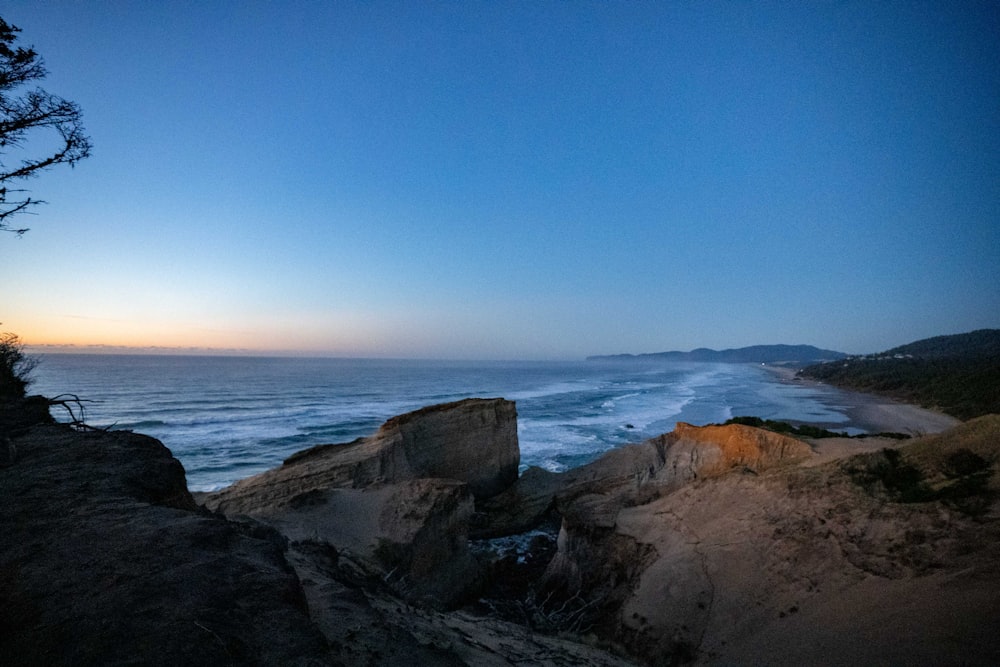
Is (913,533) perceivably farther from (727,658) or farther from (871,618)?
(727,658)

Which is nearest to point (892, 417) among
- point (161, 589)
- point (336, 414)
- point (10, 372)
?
point (336, 414)

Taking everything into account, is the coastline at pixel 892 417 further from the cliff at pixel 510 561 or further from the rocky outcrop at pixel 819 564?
the cliff at pixel 510 561

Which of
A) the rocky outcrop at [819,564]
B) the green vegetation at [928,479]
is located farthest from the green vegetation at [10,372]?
the green vegetation at [928,479]

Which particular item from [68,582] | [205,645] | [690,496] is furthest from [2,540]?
[690,496]

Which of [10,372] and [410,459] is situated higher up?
[10,372]

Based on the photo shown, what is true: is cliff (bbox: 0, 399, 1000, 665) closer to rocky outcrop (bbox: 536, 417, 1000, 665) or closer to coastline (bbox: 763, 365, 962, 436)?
rocky outcrop (bbox: 536, 417, 1000, 665)

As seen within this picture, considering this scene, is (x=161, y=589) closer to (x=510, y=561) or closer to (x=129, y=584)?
(x=129, y=584)

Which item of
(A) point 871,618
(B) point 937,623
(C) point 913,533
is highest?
(C) point 913,533

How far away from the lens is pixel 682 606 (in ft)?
23.6

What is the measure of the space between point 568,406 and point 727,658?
131 feet

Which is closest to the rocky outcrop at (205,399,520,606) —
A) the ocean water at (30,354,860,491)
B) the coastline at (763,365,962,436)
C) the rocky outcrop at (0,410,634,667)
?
the rocky outcrop at (0,410,634,667)

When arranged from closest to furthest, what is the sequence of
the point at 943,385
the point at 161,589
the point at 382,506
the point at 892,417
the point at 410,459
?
the point at 161,589 < the point at 382,506 < the point at 410,459 < the point at 892,417 < the point at 943,385

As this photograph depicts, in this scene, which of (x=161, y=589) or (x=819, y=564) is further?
(x=819, y=564)

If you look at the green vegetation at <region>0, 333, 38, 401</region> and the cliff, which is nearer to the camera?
the cliff
